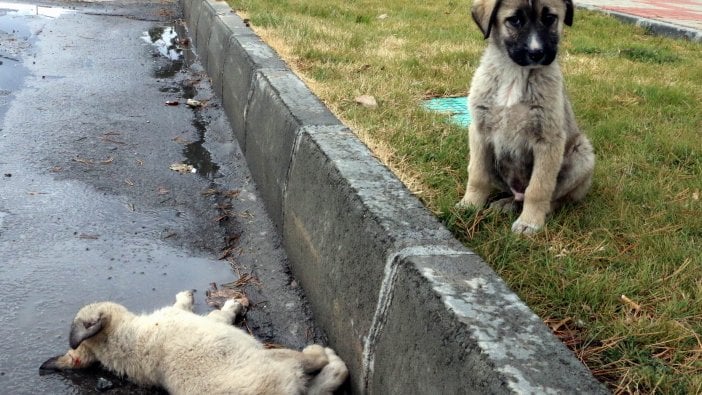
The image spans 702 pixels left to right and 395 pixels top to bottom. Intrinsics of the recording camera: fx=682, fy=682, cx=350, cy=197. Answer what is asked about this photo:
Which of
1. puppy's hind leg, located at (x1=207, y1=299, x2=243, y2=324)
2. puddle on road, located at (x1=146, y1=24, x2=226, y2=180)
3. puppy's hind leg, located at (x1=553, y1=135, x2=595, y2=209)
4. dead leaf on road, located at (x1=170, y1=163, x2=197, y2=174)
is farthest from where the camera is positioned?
puddle on road, located at (x1=146, y1=24, x2=226, y2=180)

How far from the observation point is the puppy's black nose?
3.39 m

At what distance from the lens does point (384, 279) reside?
8.43ft

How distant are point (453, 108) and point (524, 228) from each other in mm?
2466

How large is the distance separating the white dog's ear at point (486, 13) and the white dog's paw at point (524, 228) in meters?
1.02

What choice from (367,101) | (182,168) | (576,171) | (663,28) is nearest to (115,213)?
(182,168)

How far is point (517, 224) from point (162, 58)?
Result: 239 inches

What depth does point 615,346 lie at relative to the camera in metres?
2.57

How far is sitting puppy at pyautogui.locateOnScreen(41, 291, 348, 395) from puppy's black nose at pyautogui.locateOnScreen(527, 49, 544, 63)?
5.75ft

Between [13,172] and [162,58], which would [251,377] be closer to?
[13,172]

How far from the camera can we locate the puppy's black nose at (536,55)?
339 centimetres

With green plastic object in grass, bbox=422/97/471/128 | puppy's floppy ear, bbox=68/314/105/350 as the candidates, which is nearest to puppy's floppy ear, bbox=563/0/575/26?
green plastic object in grass, bbox=422/97/471/128

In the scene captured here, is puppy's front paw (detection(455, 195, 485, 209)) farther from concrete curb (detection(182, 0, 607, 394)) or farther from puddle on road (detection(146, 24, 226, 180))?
puddle on road (detection(146, 24, 226, 180))

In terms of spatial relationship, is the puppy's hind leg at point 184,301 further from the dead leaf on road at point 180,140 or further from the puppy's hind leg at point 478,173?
the dead leaf on road at point 180,140

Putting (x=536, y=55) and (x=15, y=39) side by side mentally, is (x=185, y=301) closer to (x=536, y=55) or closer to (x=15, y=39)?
(x=536, y=55)
